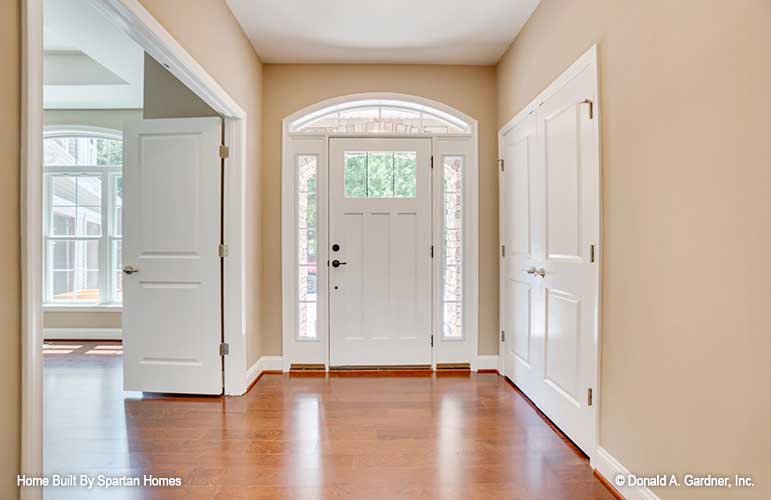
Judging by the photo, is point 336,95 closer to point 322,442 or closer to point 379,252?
point 379,252

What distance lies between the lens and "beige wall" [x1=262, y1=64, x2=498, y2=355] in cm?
375

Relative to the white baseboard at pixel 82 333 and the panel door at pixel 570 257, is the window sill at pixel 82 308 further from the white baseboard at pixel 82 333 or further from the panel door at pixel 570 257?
the panel door at pixel 570 257

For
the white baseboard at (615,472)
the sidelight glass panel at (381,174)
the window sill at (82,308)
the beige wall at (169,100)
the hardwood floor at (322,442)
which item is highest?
the beige wall at (169,100)

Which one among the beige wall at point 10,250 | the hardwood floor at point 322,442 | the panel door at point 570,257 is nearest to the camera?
the beige wall at point 10,250

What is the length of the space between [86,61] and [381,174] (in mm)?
3373

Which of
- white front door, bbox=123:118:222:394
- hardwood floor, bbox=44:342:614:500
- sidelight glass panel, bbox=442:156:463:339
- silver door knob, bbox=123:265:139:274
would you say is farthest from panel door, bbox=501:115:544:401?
silver door knob, bbox=123:265:139:274

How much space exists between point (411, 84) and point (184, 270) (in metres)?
2.48

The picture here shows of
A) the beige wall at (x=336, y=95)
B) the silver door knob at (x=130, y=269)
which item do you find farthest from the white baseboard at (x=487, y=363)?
the silver door knob at (x=130, y=269)

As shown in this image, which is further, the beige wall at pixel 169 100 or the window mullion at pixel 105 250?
the window mullion at pixel 105 250

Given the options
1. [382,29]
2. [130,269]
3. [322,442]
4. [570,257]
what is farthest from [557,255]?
[130,269]

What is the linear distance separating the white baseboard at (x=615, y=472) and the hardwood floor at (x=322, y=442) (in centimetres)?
6

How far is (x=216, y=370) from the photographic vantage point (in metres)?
3.10

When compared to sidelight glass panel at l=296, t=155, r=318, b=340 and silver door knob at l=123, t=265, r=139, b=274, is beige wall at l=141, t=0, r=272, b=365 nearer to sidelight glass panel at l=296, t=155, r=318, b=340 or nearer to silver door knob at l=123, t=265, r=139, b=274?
sidelight glass panel at l=296, t=155, r=318, b=340

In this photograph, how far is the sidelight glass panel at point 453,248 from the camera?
151 inches
